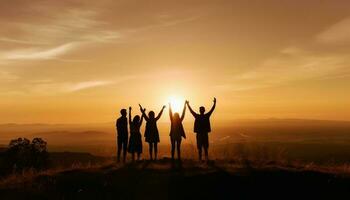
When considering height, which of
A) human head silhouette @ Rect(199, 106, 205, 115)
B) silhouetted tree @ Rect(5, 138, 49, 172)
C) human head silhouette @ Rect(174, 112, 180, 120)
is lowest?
silhouetted tree @ Rect(5, 138, 49, 172)

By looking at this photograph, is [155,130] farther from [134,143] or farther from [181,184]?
[181,184]

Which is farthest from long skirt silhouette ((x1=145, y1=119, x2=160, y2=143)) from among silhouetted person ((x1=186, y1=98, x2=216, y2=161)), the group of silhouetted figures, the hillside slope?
the hillside slope

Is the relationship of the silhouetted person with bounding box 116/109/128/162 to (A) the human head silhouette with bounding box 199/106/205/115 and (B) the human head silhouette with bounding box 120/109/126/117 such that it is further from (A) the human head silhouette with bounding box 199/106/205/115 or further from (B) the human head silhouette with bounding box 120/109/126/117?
(A) the human head silhouette with bounding box 199/106/205/115

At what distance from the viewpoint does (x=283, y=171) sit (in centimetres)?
2181

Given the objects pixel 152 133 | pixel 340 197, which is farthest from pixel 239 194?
pixel 152 133

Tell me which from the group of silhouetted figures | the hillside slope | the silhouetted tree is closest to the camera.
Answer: the hillside slope

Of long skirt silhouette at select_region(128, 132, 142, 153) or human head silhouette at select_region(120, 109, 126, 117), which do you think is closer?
human head silhouette at select_region(120, 109, 126, 117)

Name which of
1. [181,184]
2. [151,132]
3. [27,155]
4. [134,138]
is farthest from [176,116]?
[27,155]

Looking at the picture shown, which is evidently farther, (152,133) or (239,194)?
(152,133)

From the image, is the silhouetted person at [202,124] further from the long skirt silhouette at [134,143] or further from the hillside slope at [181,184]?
the long skirt silhouette at [134,143]

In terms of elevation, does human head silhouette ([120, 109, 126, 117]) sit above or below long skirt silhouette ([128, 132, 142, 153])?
above

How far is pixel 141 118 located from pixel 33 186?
731cm

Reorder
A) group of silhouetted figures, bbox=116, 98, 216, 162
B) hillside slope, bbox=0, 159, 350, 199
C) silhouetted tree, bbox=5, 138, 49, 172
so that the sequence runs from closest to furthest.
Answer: hillside slope, bbox=0, 159, 350, 199 < group of silhouetted figures, bbox=116, 98, 216, 162 < silhouetted tree, bbox=5, 138, 49, 172

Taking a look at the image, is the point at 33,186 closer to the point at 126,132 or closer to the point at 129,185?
the point at 129,185
